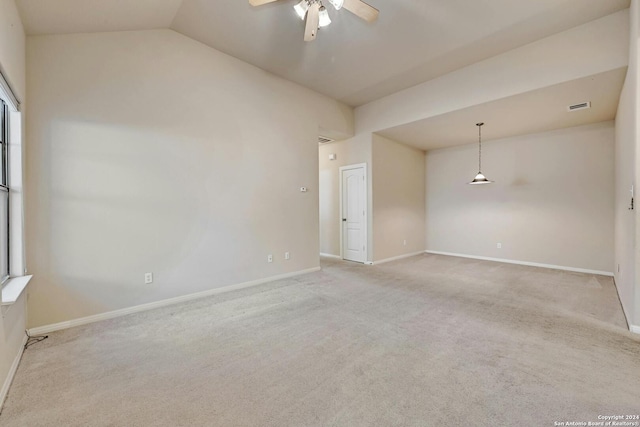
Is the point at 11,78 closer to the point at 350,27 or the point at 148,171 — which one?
the point at 148,171

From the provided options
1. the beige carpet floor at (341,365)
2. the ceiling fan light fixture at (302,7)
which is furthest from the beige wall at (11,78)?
the ceiling fan light fixture at (302,7)

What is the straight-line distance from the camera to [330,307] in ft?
11.1

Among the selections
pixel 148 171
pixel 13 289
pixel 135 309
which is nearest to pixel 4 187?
pixel 13 289

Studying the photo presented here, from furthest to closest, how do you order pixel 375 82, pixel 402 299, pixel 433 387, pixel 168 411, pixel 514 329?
pixel 375 82 → pixel 402 299 → pixel 514 329 → pixel 433 387 → pixel 168 411

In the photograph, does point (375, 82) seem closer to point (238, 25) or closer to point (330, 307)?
point (238, 25)

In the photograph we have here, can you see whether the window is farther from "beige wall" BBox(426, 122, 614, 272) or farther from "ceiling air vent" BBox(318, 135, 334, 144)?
"beige wall" BBox(426, 122, 614, 272)

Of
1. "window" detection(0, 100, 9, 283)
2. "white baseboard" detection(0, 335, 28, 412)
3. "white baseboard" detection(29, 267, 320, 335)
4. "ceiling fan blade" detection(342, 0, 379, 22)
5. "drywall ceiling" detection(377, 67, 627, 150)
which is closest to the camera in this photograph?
"white baseboard" detection(0, 335, 28, 412)

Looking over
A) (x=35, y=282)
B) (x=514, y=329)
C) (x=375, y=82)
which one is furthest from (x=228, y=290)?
(x=375, y=82)

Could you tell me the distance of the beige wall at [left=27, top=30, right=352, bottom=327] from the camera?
9.21ft

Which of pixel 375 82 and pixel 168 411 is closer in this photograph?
pixel 168 411

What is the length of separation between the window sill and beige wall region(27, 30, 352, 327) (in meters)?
0.35

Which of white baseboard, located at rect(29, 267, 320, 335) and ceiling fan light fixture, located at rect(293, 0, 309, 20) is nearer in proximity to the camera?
ceiling fan light fixture, located at rect(293, 0, 309, 20)

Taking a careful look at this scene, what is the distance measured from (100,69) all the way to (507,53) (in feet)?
17.1

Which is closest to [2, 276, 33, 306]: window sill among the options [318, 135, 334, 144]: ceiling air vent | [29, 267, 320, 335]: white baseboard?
[29, 267, 320, 335]: white baseboard
